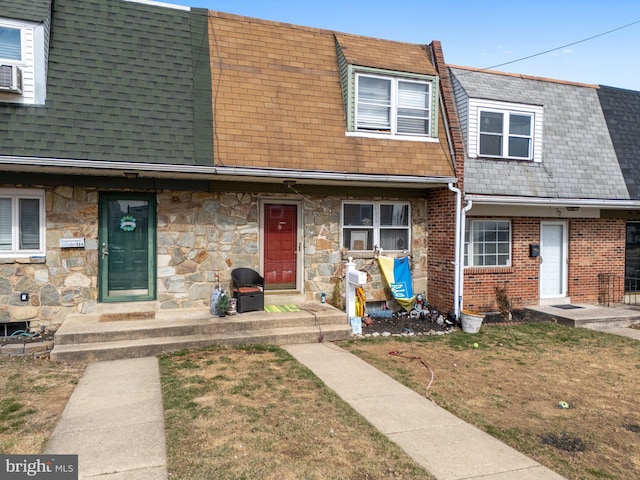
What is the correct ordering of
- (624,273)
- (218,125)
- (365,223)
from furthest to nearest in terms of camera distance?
(624,273) < (365,223) < (218,125)

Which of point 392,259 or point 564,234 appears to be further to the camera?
point 564,234

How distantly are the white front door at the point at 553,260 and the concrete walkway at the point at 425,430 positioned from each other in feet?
22.3

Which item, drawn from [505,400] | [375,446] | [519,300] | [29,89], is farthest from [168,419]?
[519,300]

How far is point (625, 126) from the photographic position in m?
12.4

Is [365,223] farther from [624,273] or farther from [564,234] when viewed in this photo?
[624,273]

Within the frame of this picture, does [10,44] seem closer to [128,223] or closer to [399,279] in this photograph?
[128,223]

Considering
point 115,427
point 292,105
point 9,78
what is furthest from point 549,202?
point 9,78

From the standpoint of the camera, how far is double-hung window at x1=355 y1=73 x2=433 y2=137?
9.56 metres

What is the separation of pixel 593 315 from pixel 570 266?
1.74m

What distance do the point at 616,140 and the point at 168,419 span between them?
501 inches

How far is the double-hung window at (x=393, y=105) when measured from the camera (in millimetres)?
9562

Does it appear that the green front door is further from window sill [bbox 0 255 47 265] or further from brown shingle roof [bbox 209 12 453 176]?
brown shingle roof [bbox 209 12 453 176]

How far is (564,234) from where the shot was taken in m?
11.4
